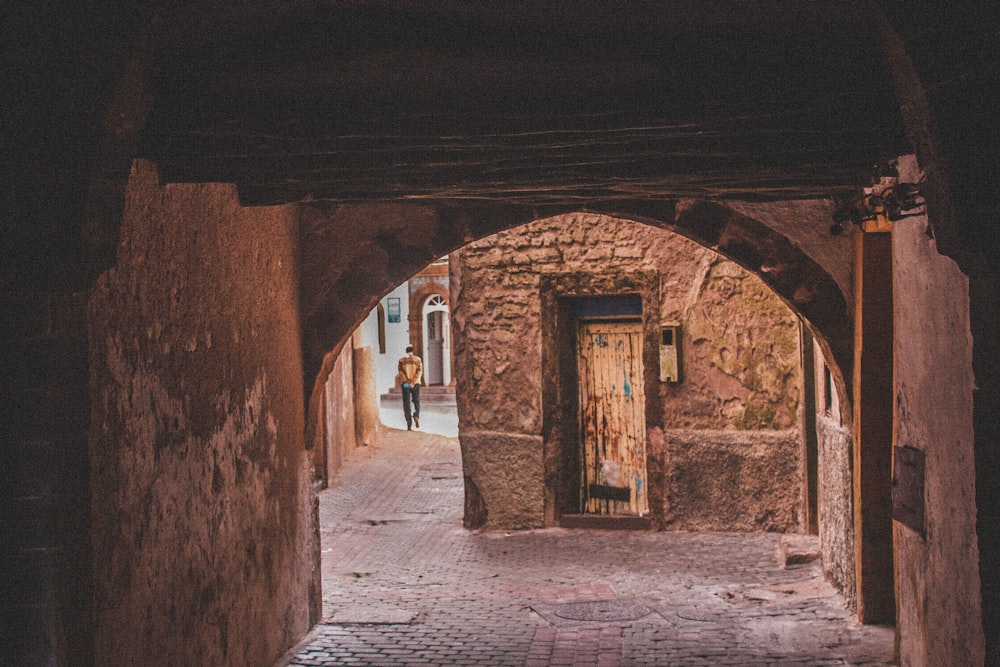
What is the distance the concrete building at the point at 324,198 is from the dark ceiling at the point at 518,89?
12mm

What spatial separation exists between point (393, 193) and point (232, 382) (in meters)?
1.22

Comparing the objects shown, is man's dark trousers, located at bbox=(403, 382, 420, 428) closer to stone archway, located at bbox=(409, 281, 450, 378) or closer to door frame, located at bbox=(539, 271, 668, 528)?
door frame, located at bbox=(539, 271, 668, 528)

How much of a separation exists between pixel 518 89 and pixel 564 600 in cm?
451

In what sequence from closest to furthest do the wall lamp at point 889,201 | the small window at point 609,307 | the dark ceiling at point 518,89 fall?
the dark ceiling at point 518,89 → the wall lamp at point 889,201 → the small window at point 609,307

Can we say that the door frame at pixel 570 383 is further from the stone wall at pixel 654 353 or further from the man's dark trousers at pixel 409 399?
the man's dark trousers at pixel 409 399

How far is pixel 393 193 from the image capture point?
5.06m

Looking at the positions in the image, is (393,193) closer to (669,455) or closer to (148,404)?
(148,404)

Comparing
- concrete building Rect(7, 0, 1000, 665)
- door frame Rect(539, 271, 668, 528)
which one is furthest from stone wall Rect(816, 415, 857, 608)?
door frame Rect(539, 271, 668, 528)

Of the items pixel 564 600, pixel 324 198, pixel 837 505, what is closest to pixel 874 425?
pixel 837 505

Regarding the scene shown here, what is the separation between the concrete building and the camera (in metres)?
2.59

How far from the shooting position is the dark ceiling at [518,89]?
9.55ft

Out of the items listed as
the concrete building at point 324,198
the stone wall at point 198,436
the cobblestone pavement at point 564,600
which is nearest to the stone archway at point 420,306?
the cobblestone pavement at point 564,600

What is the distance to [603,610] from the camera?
671cm

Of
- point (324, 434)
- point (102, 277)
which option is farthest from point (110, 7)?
point (324, 434)
